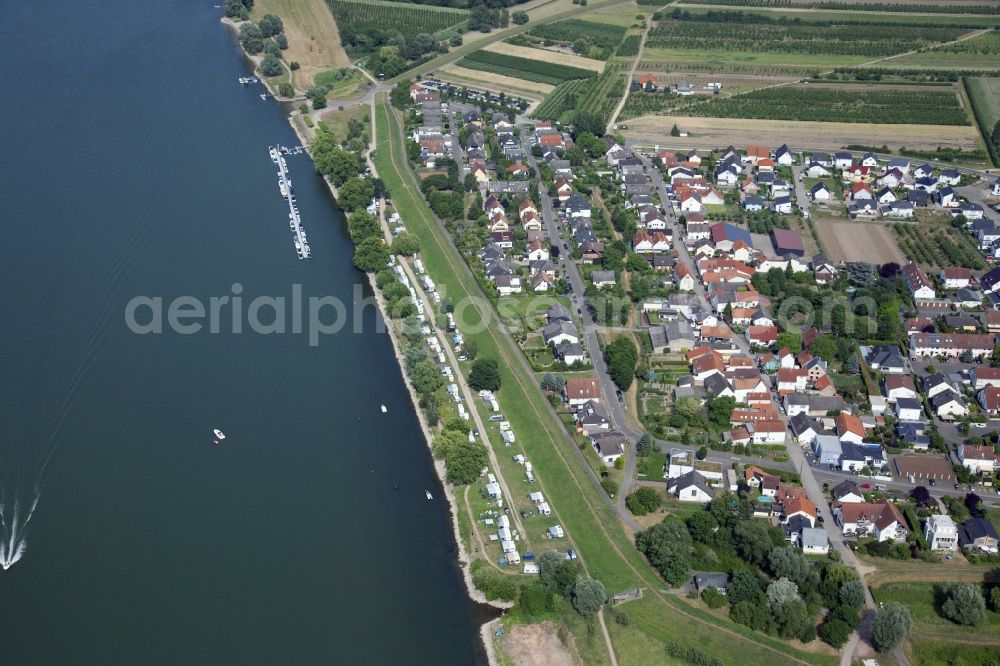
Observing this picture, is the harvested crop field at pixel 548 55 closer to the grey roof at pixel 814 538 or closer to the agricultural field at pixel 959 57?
the agricultural field at pixel 959 57

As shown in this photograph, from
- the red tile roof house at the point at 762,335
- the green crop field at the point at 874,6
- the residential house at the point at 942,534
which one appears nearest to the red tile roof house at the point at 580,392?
the red tile roof house at the point at 762,335

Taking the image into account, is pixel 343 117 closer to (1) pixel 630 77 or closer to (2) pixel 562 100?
(2) pixel 562 100

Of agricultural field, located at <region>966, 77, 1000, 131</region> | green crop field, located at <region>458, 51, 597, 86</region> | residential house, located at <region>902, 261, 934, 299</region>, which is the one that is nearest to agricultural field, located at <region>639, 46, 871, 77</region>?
green crop field, located at <region>458, 51, 597, 86</region>

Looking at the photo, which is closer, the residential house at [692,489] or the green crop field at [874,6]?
the residential house at [692,489]

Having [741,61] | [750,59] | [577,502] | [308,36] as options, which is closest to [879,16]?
[750,59]

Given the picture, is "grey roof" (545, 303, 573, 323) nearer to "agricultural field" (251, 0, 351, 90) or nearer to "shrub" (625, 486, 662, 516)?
"shrub" (625, 486, 662, 516)
